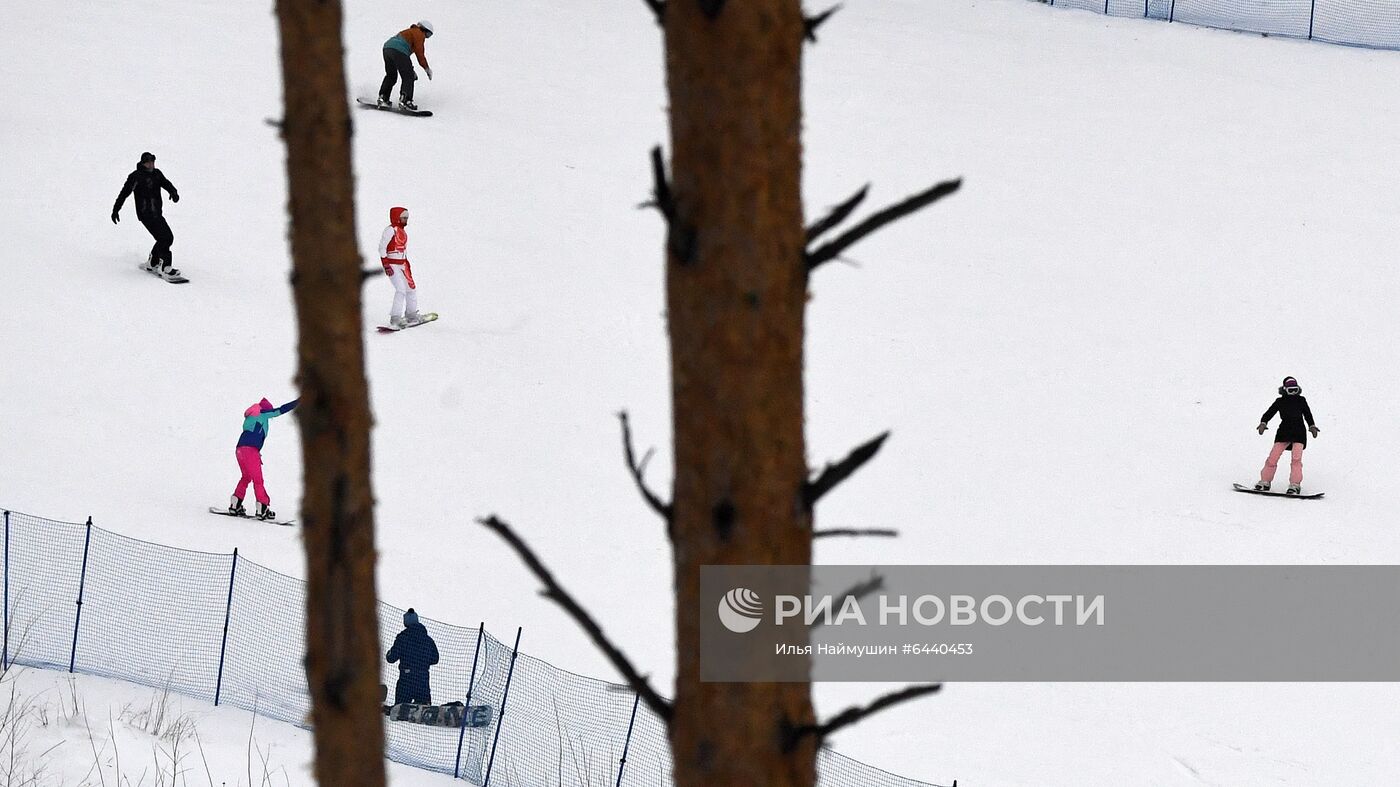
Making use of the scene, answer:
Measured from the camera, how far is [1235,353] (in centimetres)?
2123

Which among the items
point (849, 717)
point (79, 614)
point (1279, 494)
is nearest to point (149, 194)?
point (79, 614)

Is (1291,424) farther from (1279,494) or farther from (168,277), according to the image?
(168,277)

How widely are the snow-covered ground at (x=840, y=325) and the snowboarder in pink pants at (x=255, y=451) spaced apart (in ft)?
1.05

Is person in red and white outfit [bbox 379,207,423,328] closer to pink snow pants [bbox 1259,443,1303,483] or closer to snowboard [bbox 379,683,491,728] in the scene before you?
snowboard [bbox 379,683,491,728]

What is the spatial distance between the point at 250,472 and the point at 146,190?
6.11 m

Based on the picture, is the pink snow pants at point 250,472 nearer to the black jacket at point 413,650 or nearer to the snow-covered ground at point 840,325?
the snow-covered ground at point 840,325

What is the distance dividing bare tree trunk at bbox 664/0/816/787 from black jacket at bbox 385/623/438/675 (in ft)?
27.3

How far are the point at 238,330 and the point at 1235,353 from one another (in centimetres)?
1295

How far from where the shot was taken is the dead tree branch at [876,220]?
3.03 m

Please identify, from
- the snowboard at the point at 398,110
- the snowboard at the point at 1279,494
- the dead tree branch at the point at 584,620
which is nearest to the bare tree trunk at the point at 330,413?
the dead tree branch at the point at 584,620

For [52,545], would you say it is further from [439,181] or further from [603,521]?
[439,181]

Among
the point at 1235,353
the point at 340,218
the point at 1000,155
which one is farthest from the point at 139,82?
the point at 340,218

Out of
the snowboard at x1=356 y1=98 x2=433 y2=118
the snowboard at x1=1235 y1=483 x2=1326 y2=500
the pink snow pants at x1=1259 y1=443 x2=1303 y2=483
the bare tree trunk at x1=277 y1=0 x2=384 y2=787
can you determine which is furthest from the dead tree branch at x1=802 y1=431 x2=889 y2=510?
the snowboard at x1=356 y1=98 x2=433 y2=118

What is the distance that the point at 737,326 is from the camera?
9.92 ft
